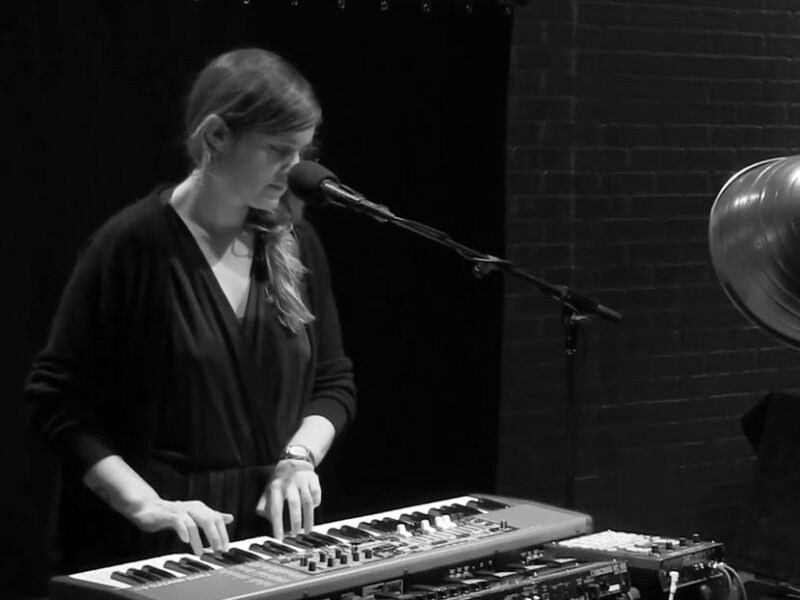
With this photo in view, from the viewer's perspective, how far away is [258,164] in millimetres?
2645

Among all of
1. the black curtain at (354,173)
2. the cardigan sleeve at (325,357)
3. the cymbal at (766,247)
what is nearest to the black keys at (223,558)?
the cardigan sleeve at (325,357)

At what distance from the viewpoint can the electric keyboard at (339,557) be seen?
2.15m

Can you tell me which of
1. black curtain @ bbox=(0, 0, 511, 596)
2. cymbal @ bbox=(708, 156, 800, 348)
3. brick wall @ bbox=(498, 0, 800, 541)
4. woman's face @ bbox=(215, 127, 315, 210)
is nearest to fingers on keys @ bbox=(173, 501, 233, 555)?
woman's face @ bbox=(215, 127, 315, 210)

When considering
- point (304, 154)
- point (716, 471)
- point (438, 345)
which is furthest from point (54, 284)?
point (716, 471)

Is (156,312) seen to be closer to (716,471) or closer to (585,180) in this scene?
(585,180)

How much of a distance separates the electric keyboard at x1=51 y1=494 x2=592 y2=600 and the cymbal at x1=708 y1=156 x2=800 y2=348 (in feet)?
1.98

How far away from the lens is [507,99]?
459cm

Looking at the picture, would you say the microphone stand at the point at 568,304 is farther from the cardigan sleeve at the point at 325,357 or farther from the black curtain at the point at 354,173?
the black curtain at the point at 354,173

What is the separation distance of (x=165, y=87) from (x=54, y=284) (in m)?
0.57

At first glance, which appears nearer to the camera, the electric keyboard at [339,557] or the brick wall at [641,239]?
the electric keyboard at [339,557]

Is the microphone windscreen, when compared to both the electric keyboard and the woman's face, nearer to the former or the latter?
the woman's face

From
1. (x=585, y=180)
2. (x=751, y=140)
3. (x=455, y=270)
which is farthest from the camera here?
(x=751, y=140)

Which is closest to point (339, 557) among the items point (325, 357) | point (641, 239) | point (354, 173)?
point (325, 357)

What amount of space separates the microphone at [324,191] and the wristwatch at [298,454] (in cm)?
50
